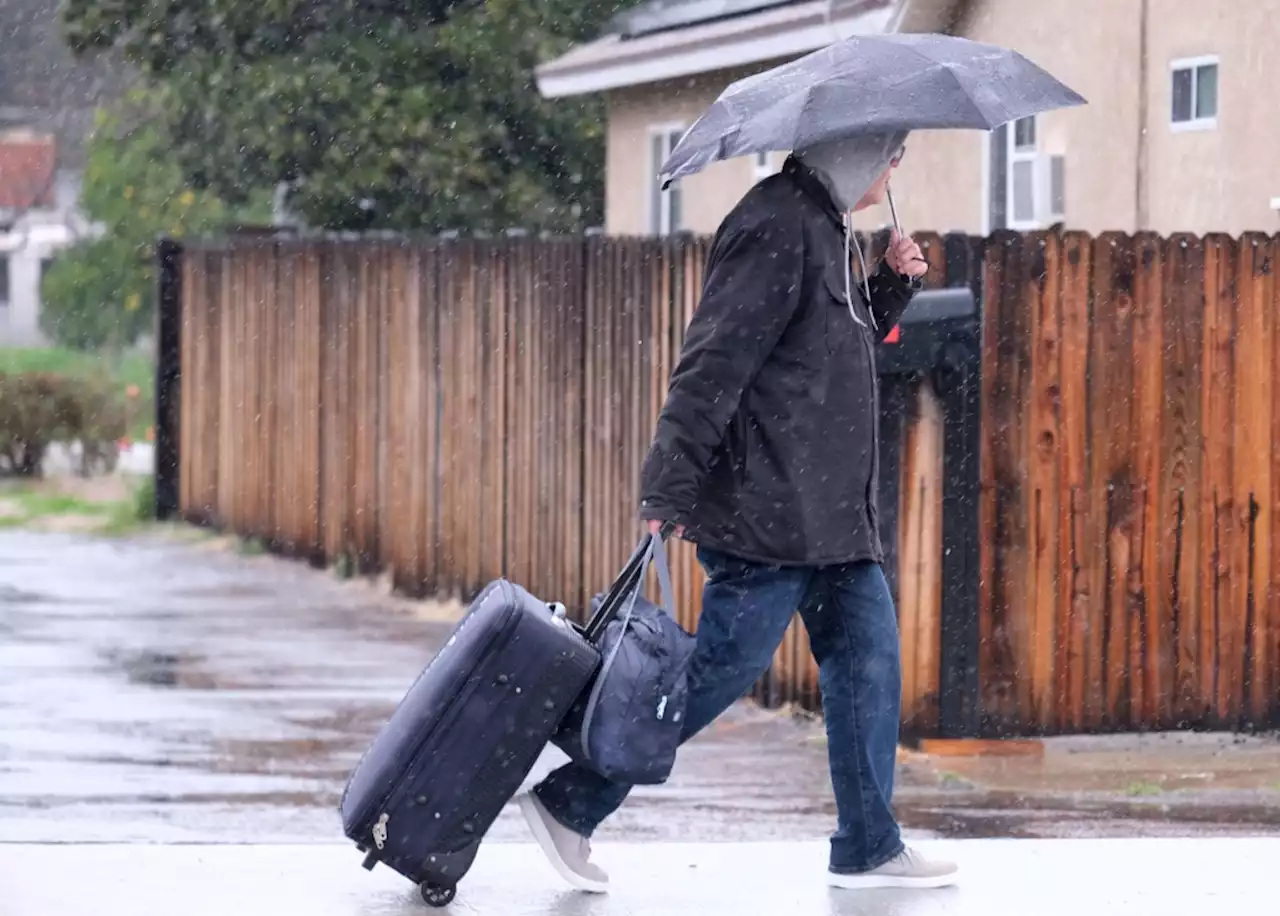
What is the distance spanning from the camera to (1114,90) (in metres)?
14.5

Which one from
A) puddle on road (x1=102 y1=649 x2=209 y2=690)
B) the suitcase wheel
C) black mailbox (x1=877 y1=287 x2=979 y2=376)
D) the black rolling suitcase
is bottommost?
puddle on road (x1=102 y1=649 x2=209 y2=690)

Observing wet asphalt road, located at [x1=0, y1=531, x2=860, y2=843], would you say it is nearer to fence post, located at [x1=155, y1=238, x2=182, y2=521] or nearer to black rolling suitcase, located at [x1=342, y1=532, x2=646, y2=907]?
black rolling suitcase, located at [x1=342, y1=532, x2=646, y2=907]

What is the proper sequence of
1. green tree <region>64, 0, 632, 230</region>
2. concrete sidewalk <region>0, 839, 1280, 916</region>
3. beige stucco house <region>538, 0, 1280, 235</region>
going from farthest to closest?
green tree <region>64, 0, 632, 230</region> → beige stucco house <region>538, 0, 1280, 235</region> → concrete sidewalk <region>0, 839, 1280, 916</region>

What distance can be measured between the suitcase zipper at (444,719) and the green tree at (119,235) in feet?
86.8

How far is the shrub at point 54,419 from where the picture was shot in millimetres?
22875

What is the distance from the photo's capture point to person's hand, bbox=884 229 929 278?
618 cm

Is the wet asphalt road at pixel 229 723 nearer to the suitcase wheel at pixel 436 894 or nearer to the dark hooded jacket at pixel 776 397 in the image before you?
the suitcase wheel at pixel 436 894

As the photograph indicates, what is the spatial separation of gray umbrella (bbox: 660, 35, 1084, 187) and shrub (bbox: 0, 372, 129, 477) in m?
17.6

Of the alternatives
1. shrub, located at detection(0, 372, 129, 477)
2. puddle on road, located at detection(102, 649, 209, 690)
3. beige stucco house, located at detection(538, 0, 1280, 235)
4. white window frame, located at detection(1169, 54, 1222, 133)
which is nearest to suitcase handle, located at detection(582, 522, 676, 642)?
puddle on road, located at detection(102, 649, 209, 690)

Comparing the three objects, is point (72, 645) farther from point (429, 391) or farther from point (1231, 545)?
point (1231, 545)

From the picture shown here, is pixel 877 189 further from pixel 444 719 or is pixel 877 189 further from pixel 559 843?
pixel 559 843

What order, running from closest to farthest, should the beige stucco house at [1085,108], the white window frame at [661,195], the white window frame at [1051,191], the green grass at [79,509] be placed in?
the beige stucco house at [1085,108] → the white window frame at [1051,191] → the green grass at [79,509] → the white window frame at [661,195]

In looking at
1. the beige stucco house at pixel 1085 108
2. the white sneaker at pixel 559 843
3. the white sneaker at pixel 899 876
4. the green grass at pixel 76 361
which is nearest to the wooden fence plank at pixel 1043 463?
the beige stucco house at pixel 1085 108

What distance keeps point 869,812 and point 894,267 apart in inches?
A: 51.8
